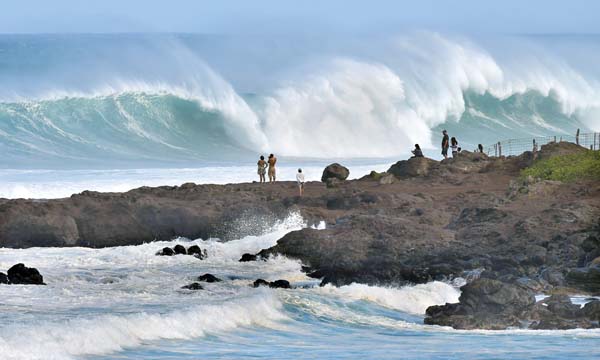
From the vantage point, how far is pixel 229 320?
1541cm

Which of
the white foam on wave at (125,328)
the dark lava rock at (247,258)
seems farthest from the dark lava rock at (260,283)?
the dark lava rock at (247,258)

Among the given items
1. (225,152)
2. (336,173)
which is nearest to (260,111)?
(225,152)

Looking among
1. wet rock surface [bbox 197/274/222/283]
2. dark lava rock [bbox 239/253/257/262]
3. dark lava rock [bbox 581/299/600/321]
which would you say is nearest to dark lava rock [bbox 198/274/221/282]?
wet rock surface [bbox 197/274/222/283]

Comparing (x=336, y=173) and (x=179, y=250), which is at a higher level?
(x=336, y=173)

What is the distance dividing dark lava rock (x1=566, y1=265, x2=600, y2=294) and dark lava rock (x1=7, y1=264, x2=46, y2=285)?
7.39 metres

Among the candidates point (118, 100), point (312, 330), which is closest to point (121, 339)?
point (312, 330)

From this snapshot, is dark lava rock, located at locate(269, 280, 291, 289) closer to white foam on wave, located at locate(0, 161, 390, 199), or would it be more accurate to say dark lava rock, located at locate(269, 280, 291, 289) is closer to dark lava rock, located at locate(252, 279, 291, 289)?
dark lava rock, located at locate(252, 279, 291, 289)

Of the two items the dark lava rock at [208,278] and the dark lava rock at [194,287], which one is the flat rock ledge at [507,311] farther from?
the dark lava rock at [208,278]

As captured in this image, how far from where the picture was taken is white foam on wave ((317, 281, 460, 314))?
56.5ft

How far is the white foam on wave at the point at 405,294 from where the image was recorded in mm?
17219

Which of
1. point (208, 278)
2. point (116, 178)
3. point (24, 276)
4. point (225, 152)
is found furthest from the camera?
point (225, 152)

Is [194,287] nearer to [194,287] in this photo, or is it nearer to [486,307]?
[194,287]

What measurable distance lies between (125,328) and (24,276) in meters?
4.30

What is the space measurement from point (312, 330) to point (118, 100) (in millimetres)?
35558
